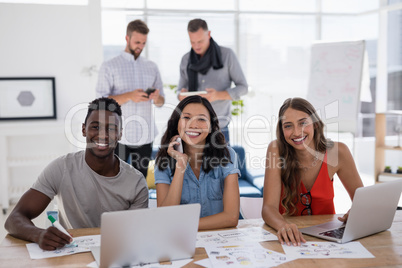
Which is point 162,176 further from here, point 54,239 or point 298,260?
point 298,260

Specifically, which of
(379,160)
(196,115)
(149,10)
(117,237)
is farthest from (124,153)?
(379,160)

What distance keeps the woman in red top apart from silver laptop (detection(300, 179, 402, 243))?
1.13ft

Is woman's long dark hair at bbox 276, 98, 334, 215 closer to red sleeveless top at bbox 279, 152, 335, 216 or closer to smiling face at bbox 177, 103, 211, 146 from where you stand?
red sleeveless top at bbox 279, 152, 335, 216

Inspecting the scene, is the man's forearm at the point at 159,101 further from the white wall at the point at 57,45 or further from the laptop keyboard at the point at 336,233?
the laptop keyboard at the point at 336,233

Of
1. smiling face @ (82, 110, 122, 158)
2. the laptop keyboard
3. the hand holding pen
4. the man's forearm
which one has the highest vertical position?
the man's forearm

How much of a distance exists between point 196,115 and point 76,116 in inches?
111

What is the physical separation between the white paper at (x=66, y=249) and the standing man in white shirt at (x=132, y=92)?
5.40 ft

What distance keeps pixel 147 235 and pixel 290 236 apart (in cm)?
58

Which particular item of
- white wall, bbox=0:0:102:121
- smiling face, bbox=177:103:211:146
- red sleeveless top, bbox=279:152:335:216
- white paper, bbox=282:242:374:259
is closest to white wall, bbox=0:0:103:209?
white wall, bbox=0:0:102:121

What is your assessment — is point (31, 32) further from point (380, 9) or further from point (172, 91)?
point (380, 9)

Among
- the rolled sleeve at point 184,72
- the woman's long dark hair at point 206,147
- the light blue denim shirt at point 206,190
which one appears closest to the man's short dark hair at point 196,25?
the rolled sleeve at point 184,72

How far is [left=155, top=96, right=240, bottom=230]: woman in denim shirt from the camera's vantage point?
2.03 meters

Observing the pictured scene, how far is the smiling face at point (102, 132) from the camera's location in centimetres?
204

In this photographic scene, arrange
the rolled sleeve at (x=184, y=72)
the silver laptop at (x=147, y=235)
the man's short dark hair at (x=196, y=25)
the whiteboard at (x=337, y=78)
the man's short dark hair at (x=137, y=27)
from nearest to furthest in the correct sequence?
the silver laptop at (x=147, y=235), the man's short dark hair at (x=137, y=27), the man's short dark hair at (x=196, y=25), the rolled sleeve at (x=184, y=72), the whiteboard at (x=337, y=78)
